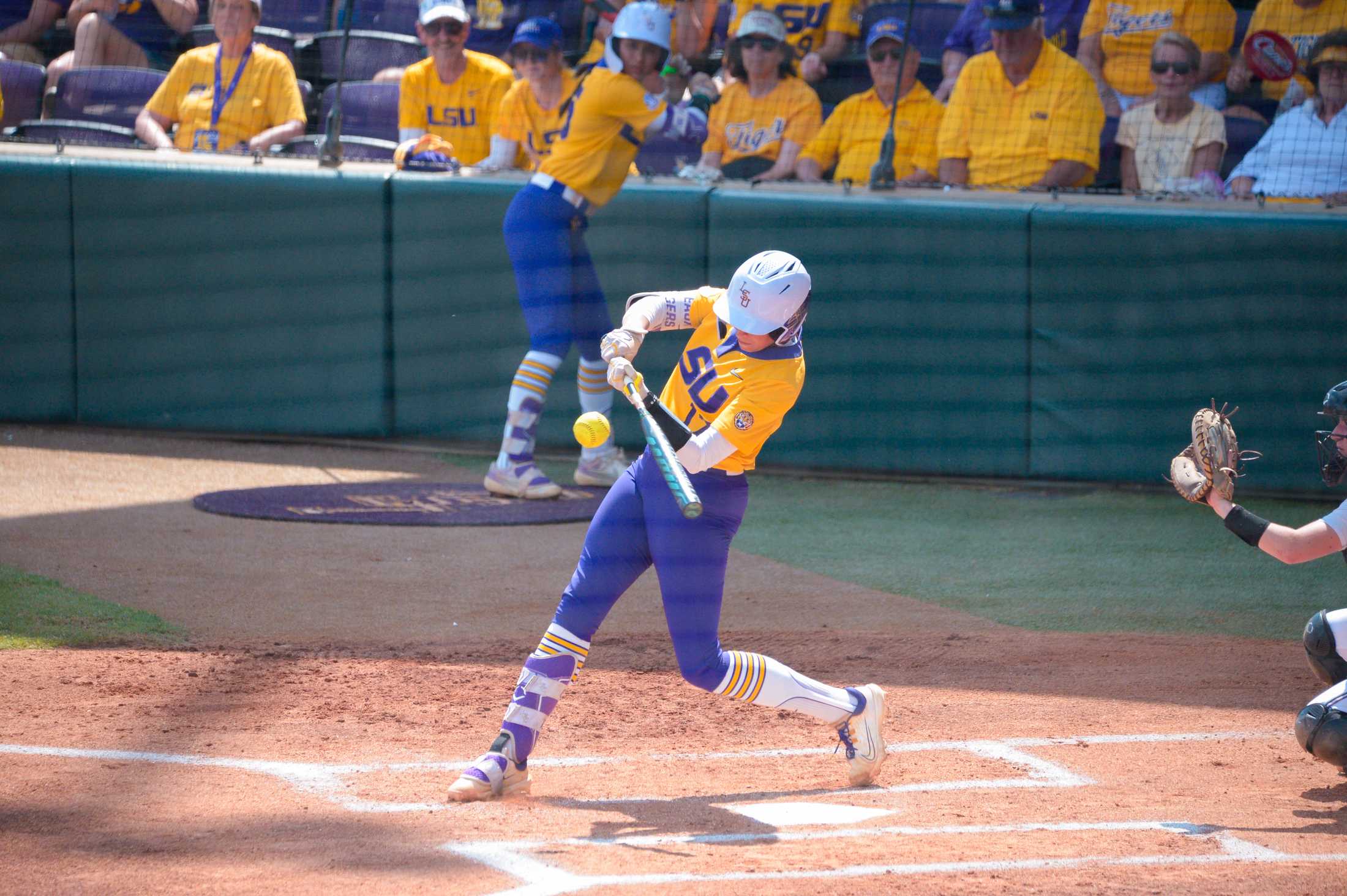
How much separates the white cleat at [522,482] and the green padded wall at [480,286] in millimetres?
1030

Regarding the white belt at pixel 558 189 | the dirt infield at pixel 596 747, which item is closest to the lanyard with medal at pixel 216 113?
the white belt at pixel 558 189

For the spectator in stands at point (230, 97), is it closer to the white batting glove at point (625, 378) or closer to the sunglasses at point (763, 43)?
the sunglasses at point (763, 43)

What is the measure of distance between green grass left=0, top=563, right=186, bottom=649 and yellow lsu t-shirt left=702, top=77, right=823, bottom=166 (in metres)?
4.75

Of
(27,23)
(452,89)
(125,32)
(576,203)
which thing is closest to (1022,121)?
(576,203)

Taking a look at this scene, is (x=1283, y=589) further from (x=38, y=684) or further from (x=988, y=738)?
(x=38, y=684)

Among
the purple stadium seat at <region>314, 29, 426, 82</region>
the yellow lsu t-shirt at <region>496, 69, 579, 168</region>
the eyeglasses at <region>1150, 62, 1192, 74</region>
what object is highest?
the purple stadium seat at <region>314, 29, 426, 82</region>

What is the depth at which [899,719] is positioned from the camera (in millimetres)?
4727

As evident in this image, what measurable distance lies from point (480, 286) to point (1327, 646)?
5542 millimetres

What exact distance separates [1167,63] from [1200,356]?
1.57 meters

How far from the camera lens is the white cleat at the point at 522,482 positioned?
25.2 ft

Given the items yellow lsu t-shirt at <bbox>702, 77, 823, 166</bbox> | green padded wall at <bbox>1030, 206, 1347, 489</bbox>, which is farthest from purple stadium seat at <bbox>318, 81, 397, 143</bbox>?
green padded wall at <bbox>1030, 206, 1347, 489</bbox>

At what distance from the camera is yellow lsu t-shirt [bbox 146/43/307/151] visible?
30.8ft

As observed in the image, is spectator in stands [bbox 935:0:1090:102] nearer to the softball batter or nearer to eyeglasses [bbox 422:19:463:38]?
the softball batter

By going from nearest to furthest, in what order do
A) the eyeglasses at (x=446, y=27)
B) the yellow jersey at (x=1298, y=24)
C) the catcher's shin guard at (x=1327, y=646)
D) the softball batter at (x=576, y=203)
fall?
the catcher's shin guard at (x=1327, y=646), the softball batter at (x=576, y=203), the yellow jersey at (x=1298, y=24), the eyeglasses at (x=446, y=27)
